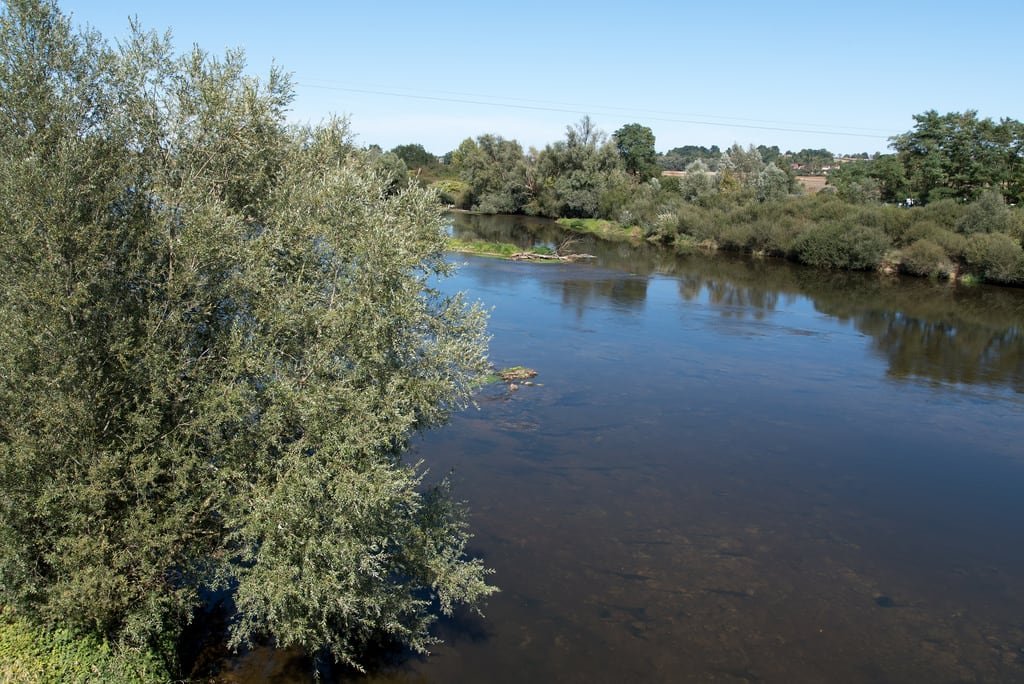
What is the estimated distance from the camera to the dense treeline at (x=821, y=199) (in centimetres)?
5312

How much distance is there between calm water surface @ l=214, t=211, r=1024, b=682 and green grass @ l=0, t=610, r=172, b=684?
1.90 meters

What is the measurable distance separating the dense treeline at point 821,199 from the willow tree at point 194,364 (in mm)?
51410

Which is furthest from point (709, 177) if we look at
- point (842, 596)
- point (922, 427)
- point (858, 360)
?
point (842, 596)

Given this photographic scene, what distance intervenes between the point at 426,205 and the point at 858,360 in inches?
1009

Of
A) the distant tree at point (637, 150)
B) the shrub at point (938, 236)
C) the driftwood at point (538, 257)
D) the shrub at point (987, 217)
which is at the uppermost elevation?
the distant tree at point (637, 150)

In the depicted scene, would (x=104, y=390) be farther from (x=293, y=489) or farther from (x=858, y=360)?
(x=858, y=360)

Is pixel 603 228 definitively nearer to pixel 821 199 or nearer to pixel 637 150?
pixel 821 199

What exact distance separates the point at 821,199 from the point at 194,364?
6420cm

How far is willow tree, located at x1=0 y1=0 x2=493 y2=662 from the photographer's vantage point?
9562 millimetres

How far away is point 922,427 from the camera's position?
24.3 m

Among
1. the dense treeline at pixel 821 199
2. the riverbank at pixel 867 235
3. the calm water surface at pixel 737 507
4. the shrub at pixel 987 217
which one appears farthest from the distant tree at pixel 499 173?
the calm water surface at pixel 737 507

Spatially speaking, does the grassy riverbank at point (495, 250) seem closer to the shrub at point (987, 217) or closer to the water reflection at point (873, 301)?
the water reflection at point (873, 301)

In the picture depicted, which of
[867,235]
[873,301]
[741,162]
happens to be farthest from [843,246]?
[741,162]

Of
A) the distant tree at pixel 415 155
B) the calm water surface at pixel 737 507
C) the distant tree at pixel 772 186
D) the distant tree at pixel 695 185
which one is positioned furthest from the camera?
the distant tree at pixel 415 155
